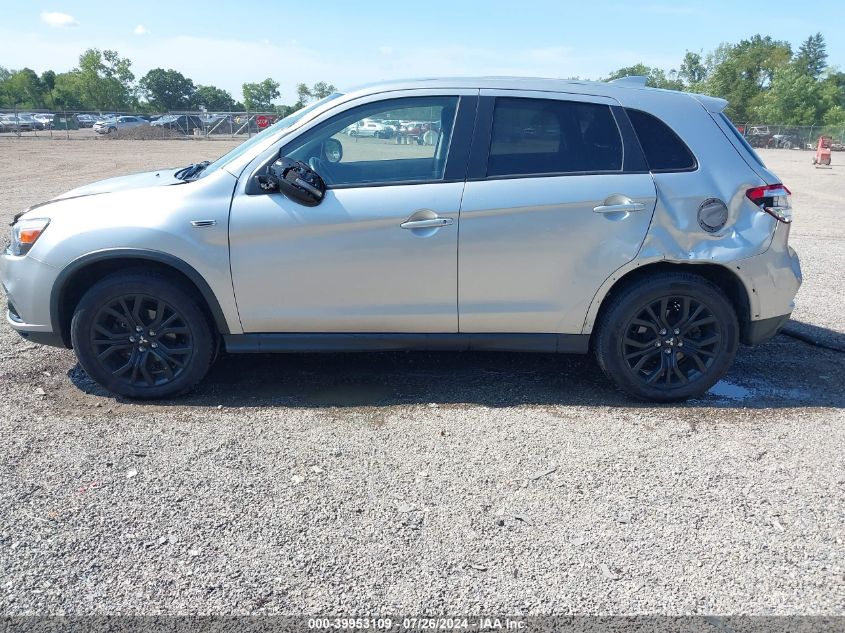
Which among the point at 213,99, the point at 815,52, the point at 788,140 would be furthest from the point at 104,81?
the point at 815,52

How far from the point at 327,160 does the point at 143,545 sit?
2500 mm

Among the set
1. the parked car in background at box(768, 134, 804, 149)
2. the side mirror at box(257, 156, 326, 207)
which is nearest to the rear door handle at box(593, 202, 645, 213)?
the side mirror at box(257, 156, 326, 207)

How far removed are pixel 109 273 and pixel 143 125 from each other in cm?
5012

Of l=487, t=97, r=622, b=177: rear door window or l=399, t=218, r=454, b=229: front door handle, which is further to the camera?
l=487, t=97, r=622, b=177: rear door window

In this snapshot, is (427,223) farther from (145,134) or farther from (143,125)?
(143,125)

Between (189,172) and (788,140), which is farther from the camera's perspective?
(788,140)

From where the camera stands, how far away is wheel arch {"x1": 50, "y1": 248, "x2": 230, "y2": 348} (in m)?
4.13

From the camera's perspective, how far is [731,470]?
3596 mm

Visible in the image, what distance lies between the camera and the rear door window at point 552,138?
4.25 metres

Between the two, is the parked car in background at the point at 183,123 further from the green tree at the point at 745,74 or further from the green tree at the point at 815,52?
the green tree at the point at 815,52

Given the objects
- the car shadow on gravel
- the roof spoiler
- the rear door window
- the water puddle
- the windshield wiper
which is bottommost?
the water puddle

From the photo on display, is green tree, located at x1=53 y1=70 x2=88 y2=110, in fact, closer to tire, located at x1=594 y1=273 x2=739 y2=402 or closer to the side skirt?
the side skirt

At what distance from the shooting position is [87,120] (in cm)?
5838

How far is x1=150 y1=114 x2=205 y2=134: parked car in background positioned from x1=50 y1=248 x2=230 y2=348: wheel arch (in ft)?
163
